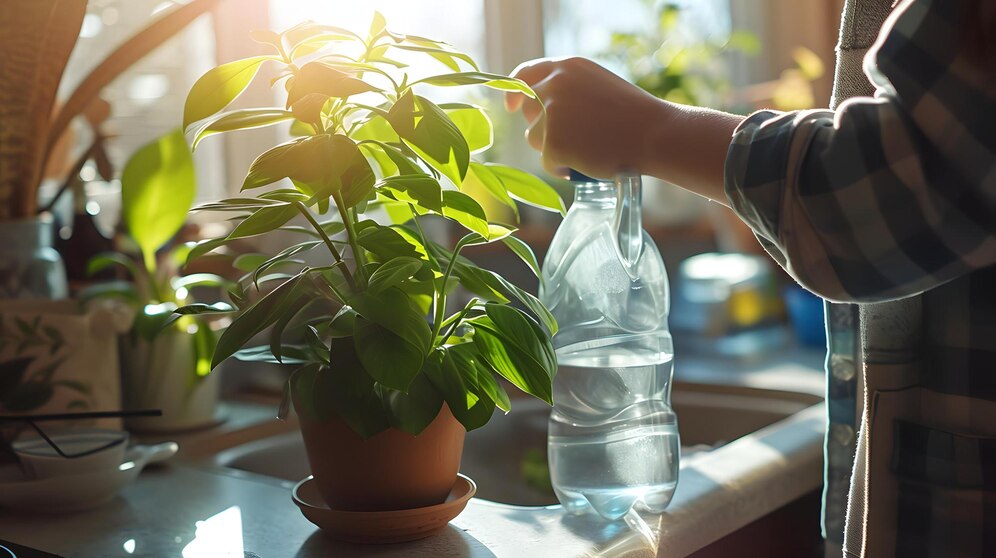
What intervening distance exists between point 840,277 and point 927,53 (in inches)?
4.8

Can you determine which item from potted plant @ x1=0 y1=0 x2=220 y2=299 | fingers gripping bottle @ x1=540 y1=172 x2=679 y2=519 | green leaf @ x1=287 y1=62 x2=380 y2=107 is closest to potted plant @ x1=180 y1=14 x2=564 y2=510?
green leaf @ x1=287 y1=62 x2=380 y2=107

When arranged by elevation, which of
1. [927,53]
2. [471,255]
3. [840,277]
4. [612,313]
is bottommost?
[471,255]

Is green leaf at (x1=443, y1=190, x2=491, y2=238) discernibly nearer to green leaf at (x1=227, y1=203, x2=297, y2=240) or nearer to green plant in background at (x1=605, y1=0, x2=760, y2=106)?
green leaf at (x1=227, y1=203, x2=297, y2=240)

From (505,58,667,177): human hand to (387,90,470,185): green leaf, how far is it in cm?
10

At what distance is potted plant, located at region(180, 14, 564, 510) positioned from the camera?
0.60 meters

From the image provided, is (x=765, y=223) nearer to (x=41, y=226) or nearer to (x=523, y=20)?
(x=41, y=226)

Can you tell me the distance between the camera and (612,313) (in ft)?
2.68

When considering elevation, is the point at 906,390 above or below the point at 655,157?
below

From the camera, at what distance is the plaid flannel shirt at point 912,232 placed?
0.48 meters

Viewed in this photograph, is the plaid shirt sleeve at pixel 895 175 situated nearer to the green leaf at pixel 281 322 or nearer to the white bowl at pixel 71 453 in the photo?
the green leaf at pixel 281 322

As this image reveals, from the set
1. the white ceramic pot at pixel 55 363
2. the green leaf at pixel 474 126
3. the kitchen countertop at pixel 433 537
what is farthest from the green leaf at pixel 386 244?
the white ceramic pot at pixel 55 363

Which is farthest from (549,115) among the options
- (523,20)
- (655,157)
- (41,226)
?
(523,20)

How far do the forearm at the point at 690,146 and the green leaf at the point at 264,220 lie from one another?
0.24 meters

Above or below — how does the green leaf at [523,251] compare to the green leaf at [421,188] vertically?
below
